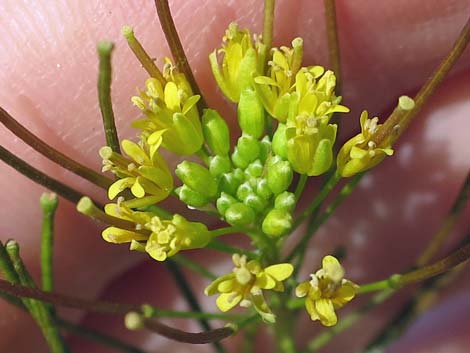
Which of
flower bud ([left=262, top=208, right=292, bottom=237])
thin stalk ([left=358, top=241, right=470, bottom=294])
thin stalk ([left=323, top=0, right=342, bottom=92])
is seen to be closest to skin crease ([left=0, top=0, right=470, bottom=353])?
thin stalk ([left=323, top=0, right=342, bottom=92])

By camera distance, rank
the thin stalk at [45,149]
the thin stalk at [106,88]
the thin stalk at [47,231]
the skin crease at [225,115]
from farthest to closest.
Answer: the skin crease at [225,115] < the thin stalk at [47,231] < the thin stalk at [45,149] < the thin stalk at [106,88]

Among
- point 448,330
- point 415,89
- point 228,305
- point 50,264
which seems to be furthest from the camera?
point 448,330

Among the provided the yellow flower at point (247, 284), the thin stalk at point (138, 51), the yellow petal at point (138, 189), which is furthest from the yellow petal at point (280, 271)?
the thin stalk at point (138, 51)

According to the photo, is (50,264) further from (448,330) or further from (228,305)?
(448,330)

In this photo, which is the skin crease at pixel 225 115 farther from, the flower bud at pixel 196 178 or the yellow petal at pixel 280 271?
the yellow petal at pixel 280 271

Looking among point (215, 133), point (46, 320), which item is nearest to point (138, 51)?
point (215, 133)

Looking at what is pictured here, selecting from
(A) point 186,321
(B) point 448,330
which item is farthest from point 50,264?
(B) point 448,330
